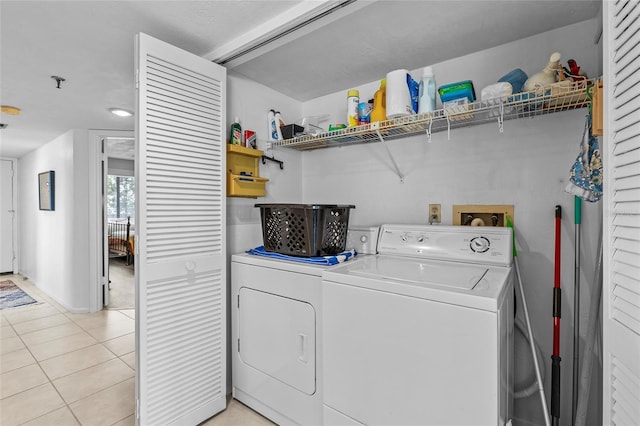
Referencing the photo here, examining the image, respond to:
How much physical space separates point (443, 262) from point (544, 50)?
127 centimetres

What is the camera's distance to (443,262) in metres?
1.69

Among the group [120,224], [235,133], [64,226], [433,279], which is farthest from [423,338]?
[120,224]

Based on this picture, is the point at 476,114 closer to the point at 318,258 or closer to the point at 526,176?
the point at 526,176

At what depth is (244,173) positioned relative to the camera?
7.08ft

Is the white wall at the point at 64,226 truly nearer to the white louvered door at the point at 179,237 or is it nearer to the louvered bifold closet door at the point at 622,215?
the white louvered door at the point at 179,237

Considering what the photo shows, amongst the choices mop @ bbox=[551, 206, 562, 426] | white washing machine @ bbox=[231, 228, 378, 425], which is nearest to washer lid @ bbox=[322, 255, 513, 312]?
white washing machine @ bbox=[231, 228, 378, 425]

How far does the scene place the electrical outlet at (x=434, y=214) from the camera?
2.02 meters

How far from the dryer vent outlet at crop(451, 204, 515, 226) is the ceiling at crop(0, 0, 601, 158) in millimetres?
A: 937

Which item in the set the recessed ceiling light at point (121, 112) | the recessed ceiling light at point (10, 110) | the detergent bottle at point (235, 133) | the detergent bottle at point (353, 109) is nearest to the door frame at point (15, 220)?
the recessed ceiling light at point (10, 110)

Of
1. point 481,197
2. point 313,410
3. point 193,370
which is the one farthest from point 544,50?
point 193,370

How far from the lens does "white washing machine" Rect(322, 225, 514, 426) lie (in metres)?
1.07

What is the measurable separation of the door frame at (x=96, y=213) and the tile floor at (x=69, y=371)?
292 millimetres

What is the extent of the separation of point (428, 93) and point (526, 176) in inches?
28.4

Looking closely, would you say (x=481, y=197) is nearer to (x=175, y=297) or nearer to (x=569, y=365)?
(x=569, y=365)
